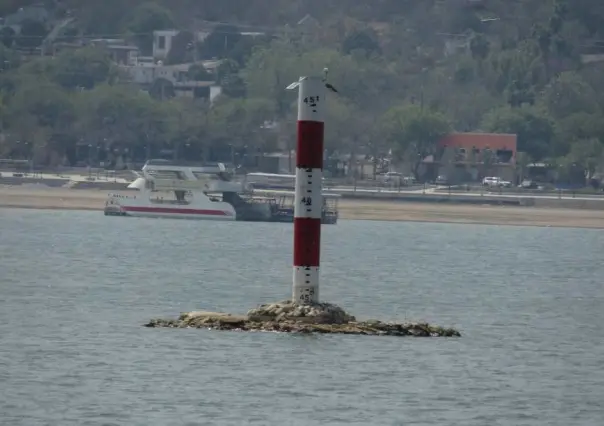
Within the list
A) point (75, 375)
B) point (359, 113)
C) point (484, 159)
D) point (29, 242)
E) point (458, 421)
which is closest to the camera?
point (458, 421)

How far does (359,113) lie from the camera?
565 ft

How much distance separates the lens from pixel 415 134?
160 metres

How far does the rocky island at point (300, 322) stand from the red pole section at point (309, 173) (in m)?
1.30

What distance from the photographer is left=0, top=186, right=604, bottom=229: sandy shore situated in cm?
12406

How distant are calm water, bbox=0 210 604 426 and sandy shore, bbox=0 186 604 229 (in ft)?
120

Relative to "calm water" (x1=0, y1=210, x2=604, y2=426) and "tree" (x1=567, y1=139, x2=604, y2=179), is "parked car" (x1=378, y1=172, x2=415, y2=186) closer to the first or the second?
"tree" (x1=567, y1=139, x2=604, y2=179)

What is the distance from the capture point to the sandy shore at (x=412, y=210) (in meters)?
124

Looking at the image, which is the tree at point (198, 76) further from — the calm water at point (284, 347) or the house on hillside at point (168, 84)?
the calm water at point (284, 347)

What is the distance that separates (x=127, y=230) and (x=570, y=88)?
83970mm

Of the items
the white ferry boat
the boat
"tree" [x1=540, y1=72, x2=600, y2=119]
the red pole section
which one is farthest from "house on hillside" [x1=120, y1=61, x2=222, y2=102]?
the red pole section

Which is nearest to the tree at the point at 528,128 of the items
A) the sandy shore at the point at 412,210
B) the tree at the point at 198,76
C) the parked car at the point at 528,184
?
the parked car at the point at 528,184

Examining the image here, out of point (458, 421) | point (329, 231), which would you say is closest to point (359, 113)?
point (329, 231)

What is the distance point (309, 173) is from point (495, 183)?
104558 mm

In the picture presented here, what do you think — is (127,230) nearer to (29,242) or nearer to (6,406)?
(29,242)
